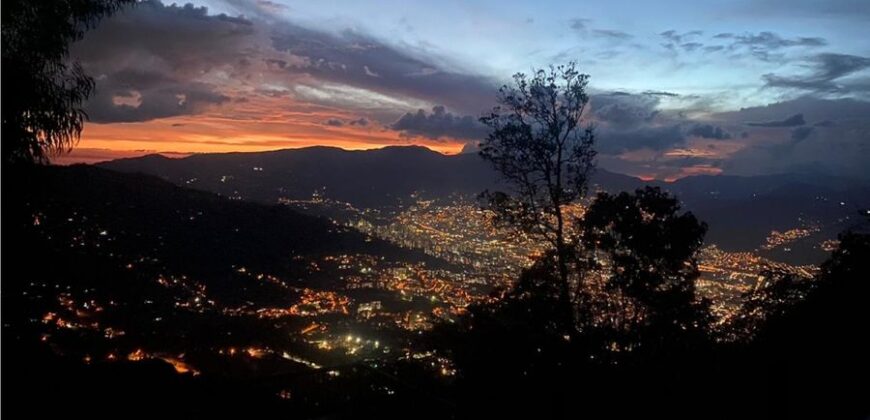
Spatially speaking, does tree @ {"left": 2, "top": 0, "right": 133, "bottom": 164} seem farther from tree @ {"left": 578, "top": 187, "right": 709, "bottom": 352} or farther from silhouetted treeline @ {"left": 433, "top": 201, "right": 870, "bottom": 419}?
tree @ {"left": 578, "top": 187, "right": 709, "bottom": 352}

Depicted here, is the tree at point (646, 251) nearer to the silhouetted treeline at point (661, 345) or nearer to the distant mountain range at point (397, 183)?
the silhouetted treeline at point (661, 345)

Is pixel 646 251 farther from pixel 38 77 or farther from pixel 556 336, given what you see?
pixel 38 77

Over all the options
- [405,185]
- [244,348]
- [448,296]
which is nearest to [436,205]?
[405,185]

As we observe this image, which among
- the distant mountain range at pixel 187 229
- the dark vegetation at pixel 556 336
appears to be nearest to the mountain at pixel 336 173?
the distant mountain range at pixel 187 229

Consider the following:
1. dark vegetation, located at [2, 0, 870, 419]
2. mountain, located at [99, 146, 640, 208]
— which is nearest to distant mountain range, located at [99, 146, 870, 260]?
mountain, located at [99, 146, 640, 208]

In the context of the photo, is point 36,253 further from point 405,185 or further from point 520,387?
point 405,185

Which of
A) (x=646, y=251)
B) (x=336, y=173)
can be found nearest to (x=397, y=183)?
(x=336, y=173)
